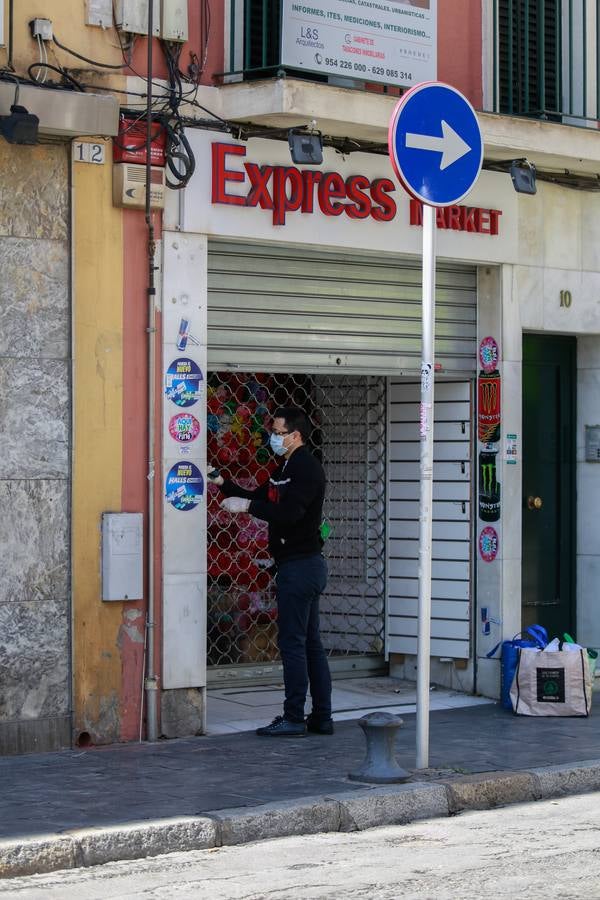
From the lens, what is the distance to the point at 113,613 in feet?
31.0

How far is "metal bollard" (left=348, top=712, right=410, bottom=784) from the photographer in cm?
823

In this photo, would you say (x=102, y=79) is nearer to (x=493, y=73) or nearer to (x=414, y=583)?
(x=493, y=73)

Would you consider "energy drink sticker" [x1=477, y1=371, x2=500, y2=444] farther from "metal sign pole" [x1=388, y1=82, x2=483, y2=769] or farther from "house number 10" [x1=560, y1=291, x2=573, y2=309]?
"metal sign pole" [x1=388, y1=82, x2=483, y2=769]

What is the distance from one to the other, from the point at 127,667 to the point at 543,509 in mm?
4165

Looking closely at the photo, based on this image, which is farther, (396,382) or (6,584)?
(396,382)

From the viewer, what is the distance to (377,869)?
6.82 metres

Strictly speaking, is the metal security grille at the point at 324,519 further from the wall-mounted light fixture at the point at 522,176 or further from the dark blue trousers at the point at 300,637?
the wall-mounted light fixture at the point at 522,176

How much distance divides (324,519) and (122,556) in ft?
10.8

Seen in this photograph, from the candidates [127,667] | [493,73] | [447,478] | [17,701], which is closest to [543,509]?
[447,478]

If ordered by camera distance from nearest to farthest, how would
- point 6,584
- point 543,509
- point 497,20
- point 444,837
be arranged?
1. point 444,837
2. point 6,584
3. point 497,20
4. point 543,509

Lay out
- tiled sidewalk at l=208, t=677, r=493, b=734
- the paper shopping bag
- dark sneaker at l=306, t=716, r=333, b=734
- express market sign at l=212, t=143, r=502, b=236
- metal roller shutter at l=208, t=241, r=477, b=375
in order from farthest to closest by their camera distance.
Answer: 1. the paper shopping bag
2. tiled sidewalk at l=208, t=677, r=493, b=734
3. metal roller shutter at l=208, t=241, r=477, b=375
4. express market sign at l=212, t=143, r=502, b=236
5. dark sneaker at l=306, t=716, r=333, b=734

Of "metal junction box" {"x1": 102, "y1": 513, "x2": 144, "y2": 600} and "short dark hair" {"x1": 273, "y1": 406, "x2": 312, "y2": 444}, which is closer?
"metal junction box" {"x1": 102, "y1": 513, "x2": 144, "y2": 600}

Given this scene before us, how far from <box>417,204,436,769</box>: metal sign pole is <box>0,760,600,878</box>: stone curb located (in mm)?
384

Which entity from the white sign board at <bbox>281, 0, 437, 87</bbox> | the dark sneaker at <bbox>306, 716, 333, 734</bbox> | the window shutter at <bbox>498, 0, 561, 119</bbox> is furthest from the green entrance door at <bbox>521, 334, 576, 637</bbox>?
the dark sneaker at <bbox>306, 716, 333, 734</bbox>
